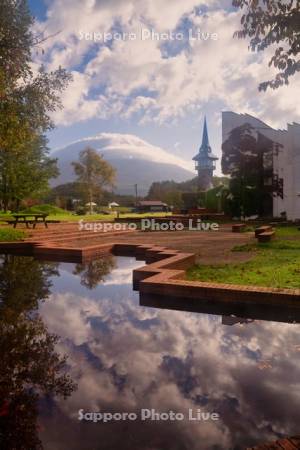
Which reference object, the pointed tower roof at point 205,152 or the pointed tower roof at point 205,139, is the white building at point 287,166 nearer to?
the pointed tower roof at point 205,152

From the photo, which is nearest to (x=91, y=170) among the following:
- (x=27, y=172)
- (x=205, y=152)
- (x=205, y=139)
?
(x=27, y=172)

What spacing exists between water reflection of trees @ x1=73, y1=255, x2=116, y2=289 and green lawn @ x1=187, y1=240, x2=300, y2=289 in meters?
2.31

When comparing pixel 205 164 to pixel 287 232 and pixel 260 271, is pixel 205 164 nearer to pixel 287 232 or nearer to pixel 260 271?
pixel 287 232

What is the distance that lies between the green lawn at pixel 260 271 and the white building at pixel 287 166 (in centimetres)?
2030

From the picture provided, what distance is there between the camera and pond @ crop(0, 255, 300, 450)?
281 cm

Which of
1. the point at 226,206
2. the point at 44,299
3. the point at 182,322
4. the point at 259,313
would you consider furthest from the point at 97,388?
the point at 226,206

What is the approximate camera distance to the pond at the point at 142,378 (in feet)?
9.21

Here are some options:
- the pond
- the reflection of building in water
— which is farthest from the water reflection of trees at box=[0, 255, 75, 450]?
the reflection of building in water

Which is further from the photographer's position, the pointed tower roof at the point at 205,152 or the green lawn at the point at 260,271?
the pointed tower roof at the point at 205,152

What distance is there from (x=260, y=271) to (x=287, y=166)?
2622cm

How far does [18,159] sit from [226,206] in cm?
2429

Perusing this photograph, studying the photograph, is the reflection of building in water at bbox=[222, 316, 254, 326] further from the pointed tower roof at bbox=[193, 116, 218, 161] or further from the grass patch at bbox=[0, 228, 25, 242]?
the pointed tower roof at bbox=[193, 116, 218, 161]

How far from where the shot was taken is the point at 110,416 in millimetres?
3035

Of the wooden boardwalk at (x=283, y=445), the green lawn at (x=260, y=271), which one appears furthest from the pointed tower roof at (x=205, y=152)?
the wooden boardwalk at (x=283, y=445)
